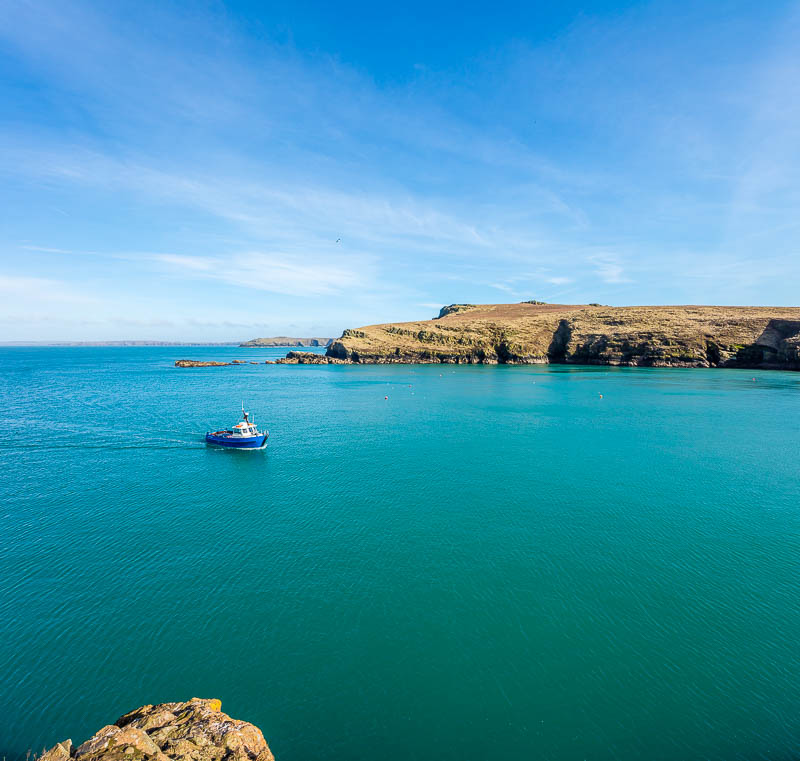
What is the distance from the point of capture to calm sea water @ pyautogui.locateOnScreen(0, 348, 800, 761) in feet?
43.2

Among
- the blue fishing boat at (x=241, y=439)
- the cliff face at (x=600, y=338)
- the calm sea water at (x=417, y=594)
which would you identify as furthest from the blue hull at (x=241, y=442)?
the cliff face at (x=600, y=338)

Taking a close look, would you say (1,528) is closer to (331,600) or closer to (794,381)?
(331,600)

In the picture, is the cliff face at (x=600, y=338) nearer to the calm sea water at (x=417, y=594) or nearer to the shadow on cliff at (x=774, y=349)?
the shadow on cliff at (x=774, y=349)

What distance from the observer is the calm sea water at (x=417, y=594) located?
43.2ft

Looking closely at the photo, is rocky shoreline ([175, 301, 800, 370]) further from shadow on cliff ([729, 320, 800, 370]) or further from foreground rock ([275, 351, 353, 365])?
foreground rock ([275, 351, 353, 365])

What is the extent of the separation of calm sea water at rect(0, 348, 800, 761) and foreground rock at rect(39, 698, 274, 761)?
10.6 feet

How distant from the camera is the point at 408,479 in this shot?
114ft

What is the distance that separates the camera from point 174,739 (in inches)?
368

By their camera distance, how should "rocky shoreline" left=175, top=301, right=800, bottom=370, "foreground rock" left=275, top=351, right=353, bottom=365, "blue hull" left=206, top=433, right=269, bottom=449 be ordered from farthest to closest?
1. "foreground rock" left=275, top=351, right=353, bottom=365
2. "rocky shoreline" left=175, top=301, right=800, bottom=370
3. "blue hull" left=206, top=433, right=269, bottom=449

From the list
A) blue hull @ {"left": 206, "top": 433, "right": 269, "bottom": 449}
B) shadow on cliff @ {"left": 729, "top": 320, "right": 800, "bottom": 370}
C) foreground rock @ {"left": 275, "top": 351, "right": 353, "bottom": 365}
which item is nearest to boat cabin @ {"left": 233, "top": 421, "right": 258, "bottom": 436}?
blue hull @ {"left": 206, "top": 433, "right": 269, "bottom": 449}

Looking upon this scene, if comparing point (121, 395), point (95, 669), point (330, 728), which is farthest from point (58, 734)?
point (121, 395)

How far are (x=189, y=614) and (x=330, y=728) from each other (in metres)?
9.30

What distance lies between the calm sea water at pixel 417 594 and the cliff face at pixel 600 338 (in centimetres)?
10628

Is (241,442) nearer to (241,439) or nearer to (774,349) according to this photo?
(241,439)
